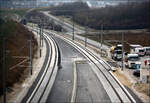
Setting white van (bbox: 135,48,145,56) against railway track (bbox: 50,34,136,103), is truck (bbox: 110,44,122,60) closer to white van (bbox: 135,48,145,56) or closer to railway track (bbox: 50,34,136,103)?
railway track (bbox: 50,34,136,103)

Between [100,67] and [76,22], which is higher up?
[76,22]

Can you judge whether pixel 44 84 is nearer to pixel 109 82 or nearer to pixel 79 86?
pixel 79 86

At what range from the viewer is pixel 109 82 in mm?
18328

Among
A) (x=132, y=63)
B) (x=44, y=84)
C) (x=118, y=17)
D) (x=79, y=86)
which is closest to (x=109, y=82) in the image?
(x=79, y=86)

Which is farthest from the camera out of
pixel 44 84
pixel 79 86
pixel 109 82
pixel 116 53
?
pixel 116 53

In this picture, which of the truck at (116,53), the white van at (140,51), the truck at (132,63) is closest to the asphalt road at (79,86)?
the truck at (132,63)

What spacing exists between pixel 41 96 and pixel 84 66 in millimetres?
9109

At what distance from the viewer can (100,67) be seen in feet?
76.4

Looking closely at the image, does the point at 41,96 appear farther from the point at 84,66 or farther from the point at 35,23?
the point at 35,23

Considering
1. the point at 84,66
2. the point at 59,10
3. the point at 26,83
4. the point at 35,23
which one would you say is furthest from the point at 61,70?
the point at 59,10

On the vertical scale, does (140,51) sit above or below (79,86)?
above

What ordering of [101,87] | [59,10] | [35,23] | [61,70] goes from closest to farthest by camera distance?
1. [101,87]
2. [61,70]
3. [35,23]
4. [59,10]

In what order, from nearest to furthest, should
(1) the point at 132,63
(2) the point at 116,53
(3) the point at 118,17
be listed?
(1) the point at 132,63 → (2) the point at 116,53 → (3) the point at 118,17

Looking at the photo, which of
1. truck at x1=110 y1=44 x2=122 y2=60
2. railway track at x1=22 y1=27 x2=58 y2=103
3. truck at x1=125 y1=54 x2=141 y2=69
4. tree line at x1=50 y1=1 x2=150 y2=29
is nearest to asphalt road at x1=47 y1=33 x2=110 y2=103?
railway track at x1=22 y1=27 x2=58 y2=103
